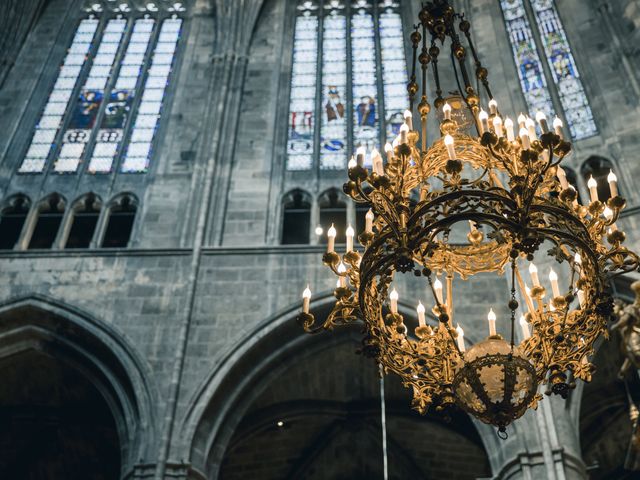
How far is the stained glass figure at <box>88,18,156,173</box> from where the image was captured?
1379cm

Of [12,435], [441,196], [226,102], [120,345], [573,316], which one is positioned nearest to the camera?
[441,196]

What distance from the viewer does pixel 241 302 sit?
11.2 m

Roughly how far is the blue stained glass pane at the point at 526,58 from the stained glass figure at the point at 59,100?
26.4 feet

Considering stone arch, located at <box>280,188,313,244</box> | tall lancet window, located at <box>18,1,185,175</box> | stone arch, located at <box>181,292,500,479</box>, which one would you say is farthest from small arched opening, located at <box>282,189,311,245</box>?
tall lancet window, located at <box>18,1,185,175</box>

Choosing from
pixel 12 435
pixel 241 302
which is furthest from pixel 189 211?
pixel 12 435

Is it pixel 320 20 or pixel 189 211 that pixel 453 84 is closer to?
pixel 320 20

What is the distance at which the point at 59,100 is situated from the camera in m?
14.9

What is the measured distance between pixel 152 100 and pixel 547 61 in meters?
7.02

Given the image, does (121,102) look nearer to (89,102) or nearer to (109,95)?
(109,95)

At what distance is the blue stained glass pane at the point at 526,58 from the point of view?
1359 centimetres

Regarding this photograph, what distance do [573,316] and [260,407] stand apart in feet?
20.6

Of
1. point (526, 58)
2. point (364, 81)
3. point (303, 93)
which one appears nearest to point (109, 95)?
point (303, 93)

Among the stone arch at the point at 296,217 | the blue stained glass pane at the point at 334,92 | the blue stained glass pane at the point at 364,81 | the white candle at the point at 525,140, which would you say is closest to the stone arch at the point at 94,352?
the stone arch at the point at 296,217

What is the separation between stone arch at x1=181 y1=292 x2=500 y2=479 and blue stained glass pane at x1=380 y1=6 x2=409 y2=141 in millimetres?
4178
